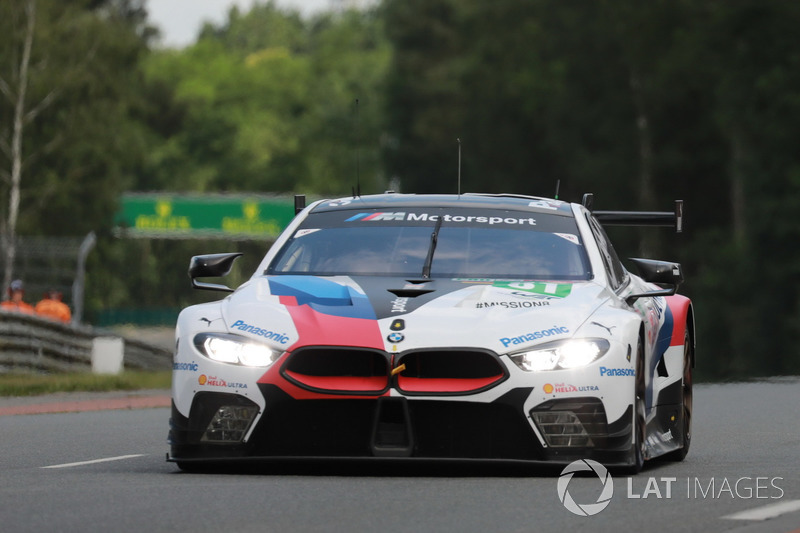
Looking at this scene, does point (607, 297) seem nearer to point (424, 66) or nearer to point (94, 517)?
point (94, 517)

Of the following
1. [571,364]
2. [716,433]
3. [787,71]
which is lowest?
[716,433]

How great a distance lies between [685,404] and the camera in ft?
38.3

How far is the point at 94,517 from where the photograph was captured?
25.1 ft

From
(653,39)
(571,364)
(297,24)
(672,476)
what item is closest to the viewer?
(571,364)

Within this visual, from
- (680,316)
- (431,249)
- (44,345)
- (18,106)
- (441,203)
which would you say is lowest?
(44,345)

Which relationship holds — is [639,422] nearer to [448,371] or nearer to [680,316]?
[448,371]

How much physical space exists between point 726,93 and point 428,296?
48.2 m

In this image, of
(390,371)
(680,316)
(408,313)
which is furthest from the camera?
(680,316)

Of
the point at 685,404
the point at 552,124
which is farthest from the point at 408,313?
the point at 552,124

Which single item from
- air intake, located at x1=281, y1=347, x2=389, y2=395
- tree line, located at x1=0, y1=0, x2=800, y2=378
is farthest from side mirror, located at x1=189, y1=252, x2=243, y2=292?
tree line, located at x1=0, y1=0, x2=800, y2=378

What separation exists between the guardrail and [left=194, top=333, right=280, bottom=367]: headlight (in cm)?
1626

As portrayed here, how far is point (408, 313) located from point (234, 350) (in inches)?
33.6

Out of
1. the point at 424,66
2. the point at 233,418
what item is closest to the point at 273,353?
the point at 233,418

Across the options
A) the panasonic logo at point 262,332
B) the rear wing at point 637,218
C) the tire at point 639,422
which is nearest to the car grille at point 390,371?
the panasonic logo at point 262,332
